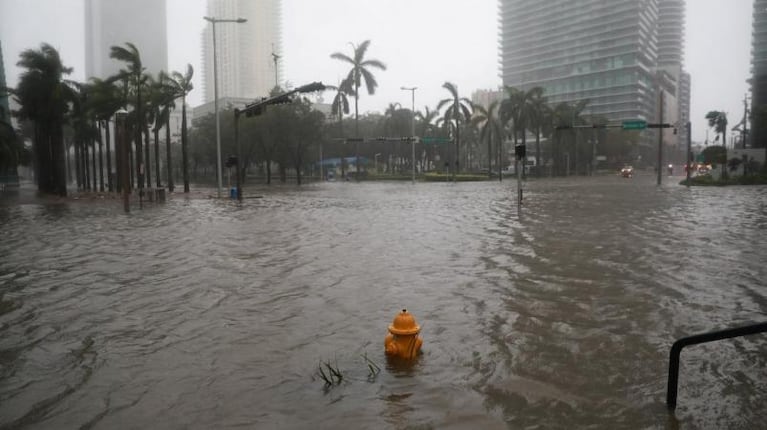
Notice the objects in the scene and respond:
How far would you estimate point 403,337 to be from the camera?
5789 millimetres

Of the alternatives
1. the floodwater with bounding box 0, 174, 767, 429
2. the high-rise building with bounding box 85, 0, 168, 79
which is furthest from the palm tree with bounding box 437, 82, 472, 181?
the floodwater with bounding box 0, 174, 767, 429

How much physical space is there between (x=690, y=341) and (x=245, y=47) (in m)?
190

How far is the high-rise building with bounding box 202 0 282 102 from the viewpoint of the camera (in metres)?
178

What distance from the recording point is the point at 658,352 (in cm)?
608

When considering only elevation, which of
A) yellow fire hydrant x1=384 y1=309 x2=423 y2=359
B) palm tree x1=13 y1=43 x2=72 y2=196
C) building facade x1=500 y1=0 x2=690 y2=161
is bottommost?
yellow fire hydrant x1=384 y1=309 x2=423 y2=359

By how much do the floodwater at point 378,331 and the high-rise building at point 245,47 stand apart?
563 feet

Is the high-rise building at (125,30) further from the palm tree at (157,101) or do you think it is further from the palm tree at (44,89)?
the palm tree at (44,89)

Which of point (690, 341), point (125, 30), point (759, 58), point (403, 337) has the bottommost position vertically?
point (403, 337)

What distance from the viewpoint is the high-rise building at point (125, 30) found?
7244cm

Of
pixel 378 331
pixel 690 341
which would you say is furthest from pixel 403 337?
pixel 690 341

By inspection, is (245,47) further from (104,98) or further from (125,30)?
(104,98)

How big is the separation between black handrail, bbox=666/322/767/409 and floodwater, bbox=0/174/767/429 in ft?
0.49

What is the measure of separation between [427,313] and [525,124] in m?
75.7

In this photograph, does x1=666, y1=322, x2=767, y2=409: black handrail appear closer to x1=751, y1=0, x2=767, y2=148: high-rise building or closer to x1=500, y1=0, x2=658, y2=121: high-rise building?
x1=751, y1=0, x2=767, y2=148: high-rise building
